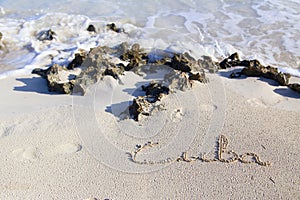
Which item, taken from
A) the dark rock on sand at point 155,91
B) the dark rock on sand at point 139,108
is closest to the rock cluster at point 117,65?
the dark rock on sand at point 155,91

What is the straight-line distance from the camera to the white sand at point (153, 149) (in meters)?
2.66

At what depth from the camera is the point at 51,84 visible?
3.95m

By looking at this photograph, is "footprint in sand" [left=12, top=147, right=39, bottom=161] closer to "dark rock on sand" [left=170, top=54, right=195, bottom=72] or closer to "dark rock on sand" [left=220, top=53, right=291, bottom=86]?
"dark rock on sand" [left=170, top=54, right=195, bottom=72]

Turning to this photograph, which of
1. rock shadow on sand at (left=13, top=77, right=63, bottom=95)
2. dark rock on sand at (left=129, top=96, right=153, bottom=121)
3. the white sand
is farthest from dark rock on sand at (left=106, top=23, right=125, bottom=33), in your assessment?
dark rock on sand at (left=129, top=96, right=153, bottom=121)

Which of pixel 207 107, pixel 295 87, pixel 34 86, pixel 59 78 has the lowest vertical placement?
pixel 34 86

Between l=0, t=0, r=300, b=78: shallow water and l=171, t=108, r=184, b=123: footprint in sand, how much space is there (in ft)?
5.72

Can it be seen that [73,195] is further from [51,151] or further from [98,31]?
[98,31]

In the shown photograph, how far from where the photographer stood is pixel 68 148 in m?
3.08

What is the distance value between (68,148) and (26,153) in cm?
36

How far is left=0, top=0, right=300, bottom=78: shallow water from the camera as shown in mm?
5637

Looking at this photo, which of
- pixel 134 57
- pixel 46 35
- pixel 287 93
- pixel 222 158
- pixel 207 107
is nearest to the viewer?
pixel 222 158

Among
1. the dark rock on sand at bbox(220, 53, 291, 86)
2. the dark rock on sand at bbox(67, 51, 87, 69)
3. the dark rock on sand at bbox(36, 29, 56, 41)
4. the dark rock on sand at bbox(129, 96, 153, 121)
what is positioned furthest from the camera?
the dark rock on sand at bbox(36, 29, 56, 41)

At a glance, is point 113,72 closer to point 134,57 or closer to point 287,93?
point 134,57

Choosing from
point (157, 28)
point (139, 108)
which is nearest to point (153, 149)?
point (139, 108)
